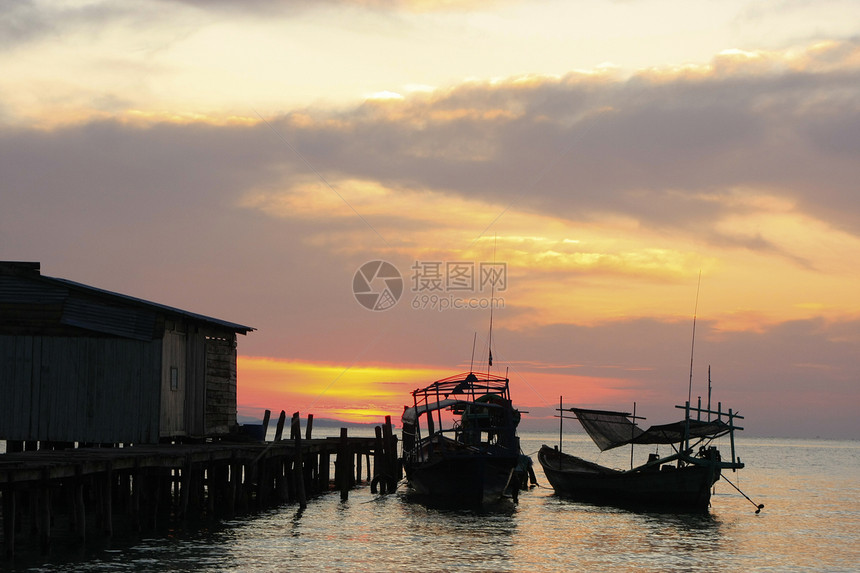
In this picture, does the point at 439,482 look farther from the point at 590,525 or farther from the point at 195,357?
the point at 195,357

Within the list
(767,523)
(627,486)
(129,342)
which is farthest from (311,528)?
(767,523)

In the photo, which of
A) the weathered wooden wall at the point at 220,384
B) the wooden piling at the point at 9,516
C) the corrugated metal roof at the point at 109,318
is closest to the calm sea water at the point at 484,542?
the wooden piling at the point at 9,516

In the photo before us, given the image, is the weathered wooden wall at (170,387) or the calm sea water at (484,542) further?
the weathered wooden wall at (170,387)

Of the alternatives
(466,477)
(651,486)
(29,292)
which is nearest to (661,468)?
(651,486)

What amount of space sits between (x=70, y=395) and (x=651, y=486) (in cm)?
2394

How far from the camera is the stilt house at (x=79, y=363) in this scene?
31875mm

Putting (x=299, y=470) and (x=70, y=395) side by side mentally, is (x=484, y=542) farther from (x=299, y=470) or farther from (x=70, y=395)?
(x=70, y=395)

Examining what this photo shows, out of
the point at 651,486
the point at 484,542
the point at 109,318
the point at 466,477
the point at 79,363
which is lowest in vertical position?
the point at 484,542

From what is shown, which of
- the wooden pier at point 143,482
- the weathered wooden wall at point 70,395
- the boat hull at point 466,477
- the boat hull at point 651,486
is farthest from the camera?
the boat hull at point 651,486

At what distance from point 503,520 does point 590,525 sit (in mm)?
3531

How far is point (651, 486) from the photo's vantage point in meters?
39.9

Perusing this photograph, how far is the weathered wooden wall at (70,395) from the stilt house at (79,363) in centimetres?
3

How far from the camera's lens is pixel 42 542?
23281 millimetres

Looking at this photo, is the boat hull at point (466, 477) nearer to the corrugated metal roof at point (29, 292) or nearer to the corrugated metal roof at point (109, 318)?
the corrugated metal roof at point (109, 318)
